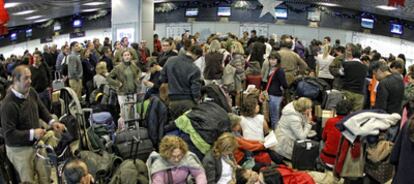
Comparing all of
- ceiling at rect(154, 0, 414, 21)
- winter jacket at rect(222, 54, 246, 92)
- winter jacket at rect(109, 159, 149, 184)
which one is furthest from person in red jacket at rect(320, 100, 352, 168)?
ceiling at rect(154, 0, 414, 21)

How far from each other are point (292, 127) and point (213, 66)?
91.7 inches

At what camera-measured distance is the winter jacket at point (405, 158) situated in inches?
157

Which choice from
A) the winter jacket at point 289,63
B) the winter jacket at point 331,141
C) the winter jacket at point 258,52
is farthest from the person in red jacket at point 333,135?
the winter jacket at point 258,52

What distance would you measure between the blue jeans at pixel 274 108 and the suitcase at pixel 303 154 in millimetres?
1606

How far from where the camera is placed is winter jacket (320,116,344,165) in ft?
17.7

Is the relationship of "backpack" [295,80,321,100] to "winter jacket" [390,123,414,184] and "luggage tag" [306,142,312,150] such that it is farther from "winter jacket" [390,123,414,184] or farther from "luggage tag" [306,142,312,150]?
"winter jacket" [390,123,414,184]

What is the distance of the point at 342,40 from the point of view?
1888 cm

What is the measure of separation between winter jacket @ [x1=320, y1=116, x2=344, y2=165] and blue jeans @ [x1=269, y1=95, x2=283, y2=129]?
189cm

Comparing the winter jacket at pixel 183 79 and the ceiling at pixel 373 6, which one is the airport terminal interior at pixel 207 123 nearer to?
the winter jacket at pixel 183 79

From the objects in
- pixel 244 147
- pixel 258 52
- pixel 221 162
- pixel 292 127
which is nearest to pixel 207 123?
pixel 221 162

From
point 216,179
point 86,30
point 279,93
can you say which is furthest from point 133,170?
point 86,30

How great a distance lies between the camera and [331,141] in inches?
215

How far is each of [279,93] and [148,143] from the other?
2.57 metres

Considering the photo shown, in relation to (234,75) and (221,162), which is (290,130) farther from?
(234,75)
